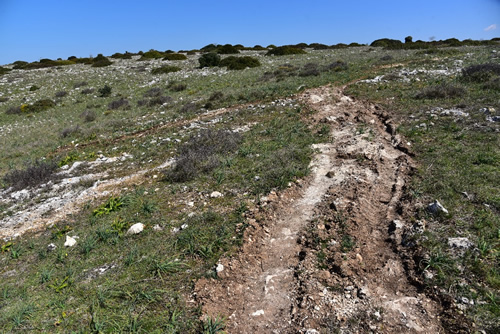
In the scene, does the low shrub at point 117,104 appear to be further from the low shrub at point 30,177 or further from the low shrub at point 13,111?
the low shrub at point 30,177

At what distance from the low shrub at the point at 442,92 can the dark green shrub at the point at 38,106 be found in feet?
80.8

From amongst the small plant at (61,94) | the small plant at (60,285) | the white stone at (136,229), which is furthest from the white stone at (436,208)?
the small plant at (61,94)

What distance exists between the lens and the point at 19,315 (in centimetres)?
418

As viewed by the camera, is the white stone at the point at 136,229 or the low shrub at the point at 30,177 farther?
the low shrub at the point at 30,177

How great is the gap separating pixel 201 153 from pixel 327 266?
5857 millimetres

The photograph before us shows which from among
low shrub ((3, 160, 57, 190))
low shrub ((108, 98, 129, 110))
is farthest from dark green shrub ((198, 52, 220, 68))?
low shrub ((3, 160, 57, 190))

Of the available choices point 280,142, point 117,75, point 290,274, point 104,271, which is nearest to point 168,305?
point 104,271

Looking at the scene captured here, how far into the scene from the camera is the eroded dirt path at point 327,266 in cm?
381

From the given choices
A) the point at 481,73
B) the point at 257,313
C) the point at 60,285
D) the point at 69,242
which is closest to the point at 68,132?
the point at 69,242

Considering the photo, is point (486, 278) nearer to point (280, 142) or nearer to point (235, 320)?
point (235, 320)

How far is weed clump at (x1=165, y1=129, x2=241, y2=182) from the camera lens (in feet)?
26.8

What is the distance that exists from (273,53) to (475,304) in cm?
3921

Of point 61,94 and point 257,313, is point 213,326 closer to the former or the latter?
point 257,313

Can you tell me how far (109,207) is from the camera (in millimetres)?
7082
